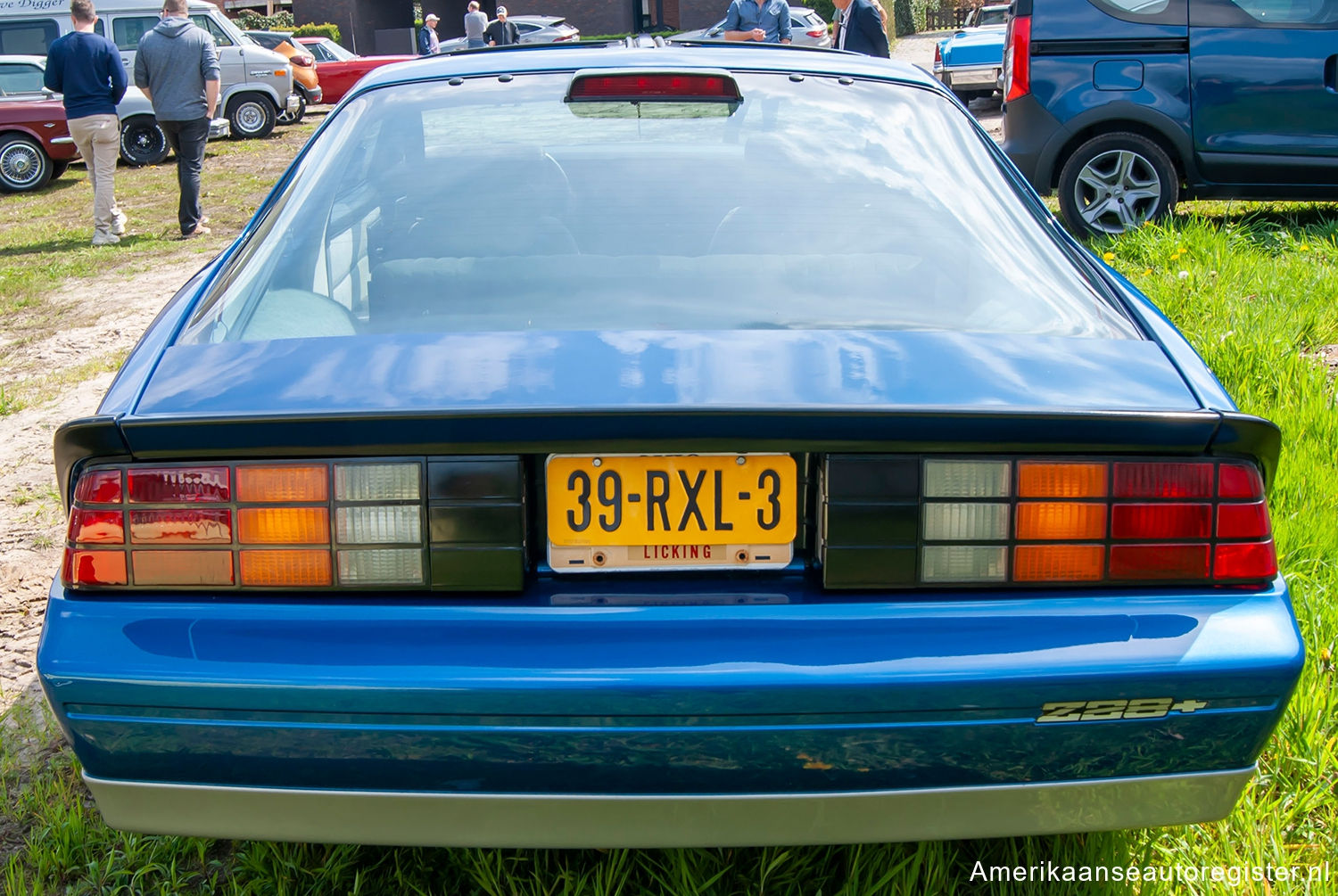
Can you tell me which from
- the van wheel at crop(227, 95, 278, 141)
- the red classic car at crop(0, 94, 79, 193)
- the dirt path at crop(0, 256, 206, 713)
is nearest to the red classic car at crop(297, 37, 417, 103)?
the van wheel at crop(227, 95, 278, 141)

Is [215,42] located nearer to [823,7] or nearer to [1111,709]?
[1111,709]

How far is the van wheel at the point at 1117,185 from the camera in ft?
22.2

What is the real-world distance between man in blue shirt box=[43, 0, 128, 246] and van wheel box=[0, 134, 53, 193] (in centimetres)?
431

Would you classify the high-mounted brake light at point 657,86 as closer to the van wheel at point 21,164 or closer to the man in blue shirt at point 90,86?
the man in blue shirt at point 90,86

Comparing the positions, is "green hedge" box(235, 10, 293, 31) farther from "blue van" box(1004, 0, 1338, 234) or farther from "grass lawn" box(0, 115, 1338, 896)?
"grass lawn" box(0, 115, 1338, 896)

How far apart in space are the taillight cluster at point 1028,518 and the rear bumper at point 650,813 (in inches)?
11.8

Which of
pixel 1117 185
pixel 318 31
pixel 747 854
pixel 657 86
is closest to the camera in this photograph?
pixel 747 854

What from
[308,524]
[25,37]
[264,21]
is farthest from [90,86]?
[264,21]

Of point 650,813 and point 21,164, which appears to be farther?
point 21,164

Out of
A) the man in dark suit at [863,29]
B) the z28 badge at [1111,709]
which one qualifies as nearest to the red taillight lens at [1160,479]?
the z28 badge at [1111,709]

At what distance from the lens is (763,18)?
9.58m

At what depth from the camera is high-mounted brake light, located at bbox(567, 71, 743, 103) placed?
8.13 feet

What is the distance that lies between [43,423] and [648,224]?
151 inches

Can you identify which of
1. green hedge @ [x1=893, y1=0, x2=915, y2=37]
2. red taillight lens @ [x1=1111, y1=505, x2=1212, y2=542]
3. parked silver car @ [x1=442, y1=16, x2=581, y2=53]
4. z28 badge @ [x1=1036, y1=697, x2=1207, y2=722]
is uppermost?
green hedge @ [x1=893, y1=0, x2=915, y2=37]
